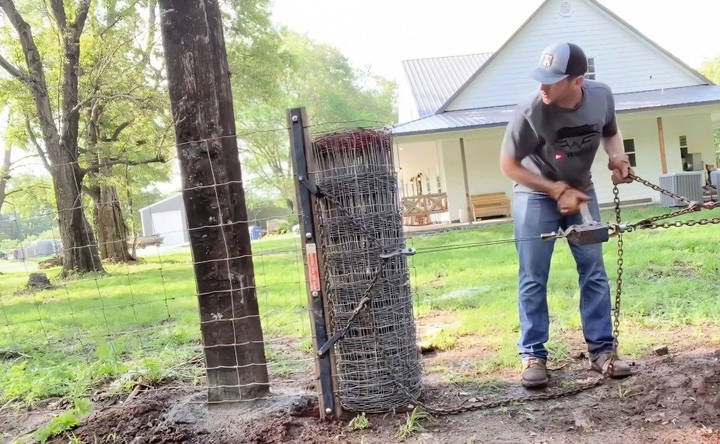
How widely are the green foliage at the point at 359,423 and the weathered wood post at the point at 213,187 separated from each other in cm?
65

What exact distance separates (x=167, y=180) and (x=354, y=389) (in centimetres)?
2502

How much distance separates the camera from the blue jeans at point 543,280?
10.6ft

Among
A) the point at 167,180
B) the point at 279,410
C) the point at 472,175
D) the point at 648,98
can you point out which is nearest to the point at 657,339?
the point at 279,410

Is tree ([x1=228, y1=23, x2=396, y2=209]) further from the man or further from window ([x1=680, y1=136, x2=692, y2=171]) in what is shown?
the man

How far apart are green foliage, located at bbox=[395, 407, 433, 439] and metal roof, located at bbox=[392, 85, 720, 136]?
1320 centimetres

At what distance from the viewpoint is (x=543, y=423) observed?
8.84ft

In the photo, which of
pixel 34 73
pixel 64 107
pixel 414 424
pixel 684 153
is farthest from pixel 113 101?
pixel 684 153

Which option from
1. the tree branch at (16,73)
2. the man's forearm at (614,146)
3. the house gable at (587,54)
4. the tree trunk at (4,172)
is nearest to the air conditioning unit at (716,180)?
the house gable at (587,54)

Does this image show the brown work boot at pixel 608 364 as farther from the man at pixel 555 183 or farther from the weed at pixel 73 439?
the weed at pixel 73 439

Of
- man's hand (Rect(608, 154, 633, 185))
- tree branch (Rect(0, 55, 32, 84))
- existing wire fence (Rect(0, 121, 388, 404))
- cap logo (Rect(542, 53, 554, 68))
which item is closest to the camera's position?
cap logo (Rect(542, 53, 554, 68))

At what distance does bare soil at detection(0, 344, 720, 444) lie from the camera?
255 centimetres

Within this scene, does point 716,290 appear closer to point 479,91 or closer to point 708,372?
point 708,372

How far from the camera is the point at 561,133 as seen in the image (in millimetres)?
3119

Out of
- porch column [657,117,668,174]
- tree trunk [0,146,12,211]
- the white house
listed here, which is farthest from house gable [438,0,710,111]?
tree trunk [0,146,12,211]
